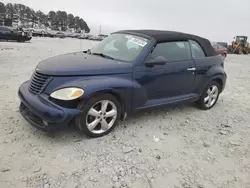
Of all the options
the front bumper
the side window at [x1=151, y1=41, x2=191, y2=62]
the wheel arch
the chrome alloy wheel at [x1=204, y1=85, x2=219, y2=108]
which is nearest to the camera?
the front bumper

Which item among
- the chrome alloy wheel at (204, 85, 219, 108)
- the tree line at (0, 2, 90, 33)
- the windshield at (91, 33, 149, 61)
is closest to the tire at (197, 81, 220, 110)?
the chrome alloy wheel at (204, 85, 219, 108)

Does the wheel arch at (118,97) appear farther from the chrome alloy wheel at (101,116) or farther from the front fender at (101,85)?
the chrome alloy wheel at (101,116)

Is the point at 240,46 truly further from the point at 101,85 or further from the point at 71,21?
the point at 71,21

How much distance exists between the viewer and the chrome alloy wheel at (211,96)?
17.7 feet

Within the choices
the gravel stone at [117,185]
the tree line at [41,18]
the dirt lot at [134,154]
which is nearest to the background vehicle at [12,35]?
the dirt lot at [134,154]

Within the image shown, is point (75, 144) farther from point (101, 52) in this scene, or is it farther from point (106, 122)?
point (101, 52)

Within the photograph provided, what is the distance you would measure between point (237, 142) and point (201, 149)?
2.52ft

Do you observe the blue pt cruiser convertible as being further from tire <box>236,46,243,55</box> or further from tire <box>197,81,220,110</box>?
tire <box>236,46,243,55</box>

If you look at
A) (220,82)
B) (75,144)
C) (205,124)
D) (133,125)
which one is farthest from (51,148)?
(220,82)

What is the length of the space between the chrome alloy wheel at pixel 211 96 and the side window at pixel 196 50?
0.76 metres

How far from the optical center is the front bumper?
330 cm

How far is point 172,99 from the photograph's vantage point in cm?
463

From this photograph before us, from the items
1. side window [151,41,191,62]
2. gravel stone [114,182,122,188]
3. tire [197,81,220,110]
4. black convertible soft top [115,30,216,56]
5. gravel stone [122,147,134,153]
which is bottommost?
gravel stone [114,182,122,188]

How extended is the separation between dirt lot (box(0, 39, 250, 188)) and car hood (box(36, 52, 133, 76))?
956mm
